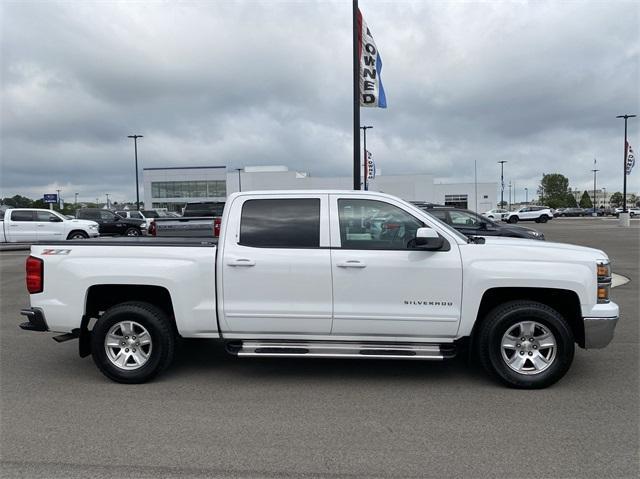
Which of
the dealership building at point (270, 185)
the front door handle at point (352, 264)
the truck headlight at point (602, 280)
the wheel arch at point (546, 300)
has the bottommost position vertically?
the wheel arch at point (546, 300)

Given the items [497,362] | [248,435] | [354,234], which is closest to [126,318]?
[248,435]

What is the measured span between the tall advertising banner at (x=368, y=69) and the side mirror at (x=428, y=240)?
6631 millimetres

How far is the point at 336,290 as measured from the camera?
4.65 m

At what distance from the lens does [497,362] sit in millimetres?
4629

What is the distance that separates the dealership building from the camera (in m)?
85.9

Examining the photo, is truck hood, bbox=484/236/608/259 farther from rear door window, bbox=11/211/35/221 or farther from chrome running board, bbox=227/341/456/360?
rear door window, bbox=11/211/35/221

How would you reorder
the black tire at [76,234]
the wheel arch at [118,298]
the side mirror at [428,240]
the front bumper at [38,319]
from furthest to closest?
the black tire at [76,234], the wheel arch at [118,298], the front bumper at [38,319], the side mirror at [428,240]

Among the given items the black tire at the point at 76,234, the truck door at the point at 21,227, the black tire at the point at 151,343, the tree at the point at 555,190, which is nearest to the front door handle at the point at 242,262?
the black tire at the point at 151,343

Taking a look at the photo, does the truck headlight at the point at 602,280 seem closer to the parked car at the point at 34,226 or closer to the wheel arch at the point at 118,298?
the wheel arch at the point at 118,298

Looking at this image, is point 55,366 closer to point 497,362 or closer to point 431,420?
point 431,420

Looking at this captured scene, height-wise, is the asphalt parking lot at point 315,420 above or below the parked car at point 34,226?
below

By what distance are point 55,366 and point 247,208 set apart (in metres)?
2.87

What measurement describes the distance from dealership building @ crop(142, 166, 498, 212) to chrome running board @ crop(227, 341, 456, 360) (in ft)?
244

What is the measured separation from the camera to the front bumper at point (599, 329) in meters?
4.59
